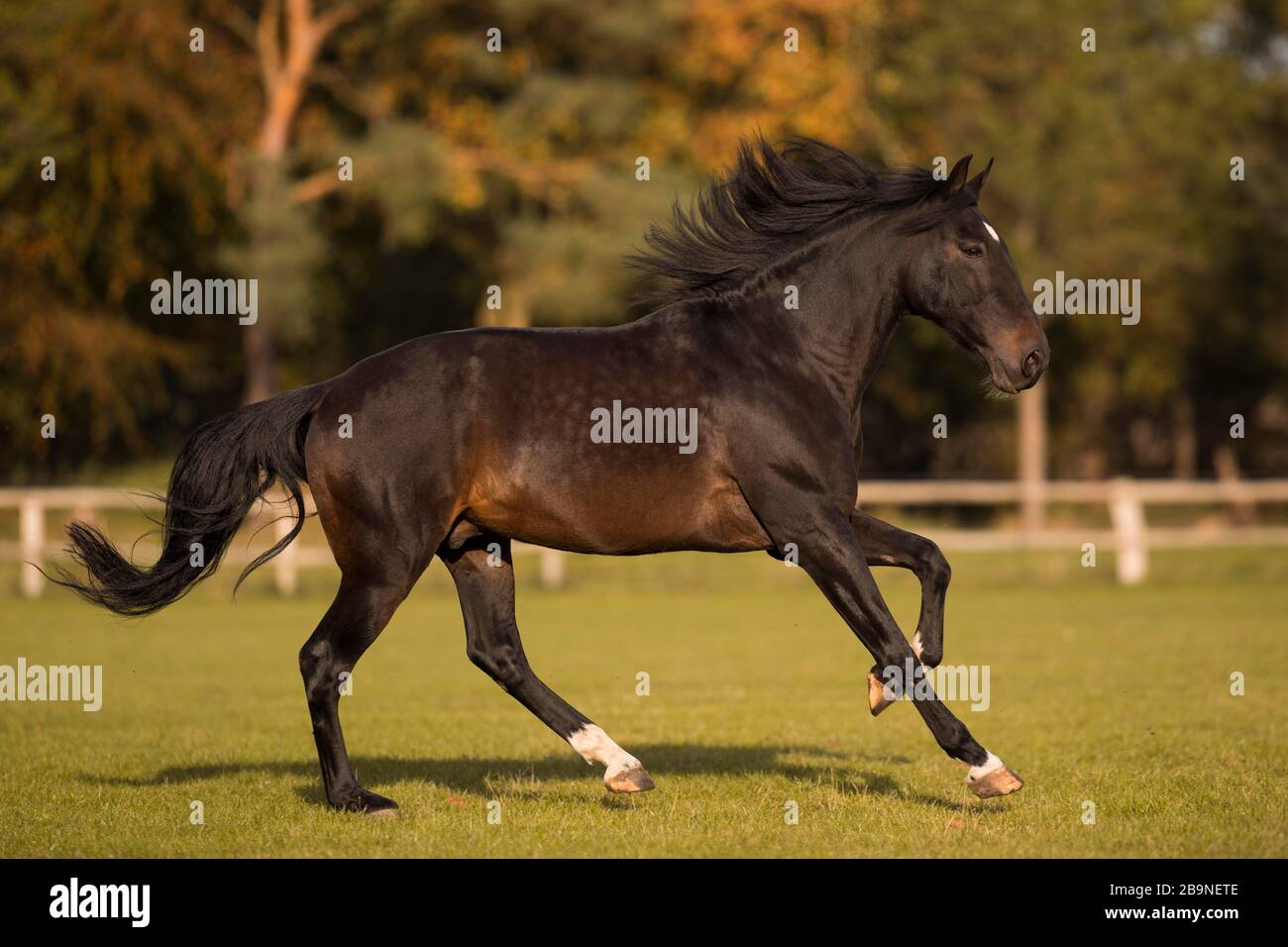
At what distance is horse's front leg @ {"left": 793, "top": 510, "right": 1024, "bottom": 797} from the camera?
6402mm

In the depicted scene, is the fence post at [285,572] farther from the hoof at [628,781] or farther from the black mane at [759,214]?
the hoof at [628,781]

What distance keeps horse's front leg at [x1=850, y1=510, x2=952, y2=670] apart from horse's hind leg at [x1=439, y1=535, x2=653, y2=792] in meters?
1.40

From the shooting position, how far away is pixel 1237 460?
153ft

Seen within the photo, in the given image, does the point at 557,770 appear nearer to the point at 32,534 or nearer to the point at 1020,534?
the point at 32,534

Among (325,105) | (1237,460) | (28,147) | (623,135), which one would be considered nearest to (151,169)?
(28,147)

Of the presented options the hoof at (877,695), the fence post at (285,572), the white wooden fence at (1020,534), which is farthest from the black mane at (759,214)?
the fence post at (285,572)

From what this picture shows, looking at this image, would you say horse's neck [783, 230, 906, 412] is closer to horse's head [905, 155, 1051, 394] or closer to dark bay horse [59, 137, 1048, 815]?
dark bay horse [59, 137, 1048, 815]

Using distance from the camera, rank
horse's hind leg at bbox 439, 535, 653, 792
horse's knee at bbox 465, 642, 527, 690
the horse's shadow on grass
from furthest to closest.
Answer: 1. the horse's shadow on grass
2. horse's knee at bbox 465, 642, 527, 690
3. horse's hind leg at bbox 439, 535, 653, 792

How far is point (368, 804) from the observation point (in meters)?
6.77

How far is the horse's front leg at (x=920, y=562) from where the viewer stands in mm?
6648

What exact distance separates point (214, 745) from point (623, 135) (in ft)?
73.0

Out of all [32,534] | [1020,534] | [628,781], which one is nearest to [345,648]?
[628,781]

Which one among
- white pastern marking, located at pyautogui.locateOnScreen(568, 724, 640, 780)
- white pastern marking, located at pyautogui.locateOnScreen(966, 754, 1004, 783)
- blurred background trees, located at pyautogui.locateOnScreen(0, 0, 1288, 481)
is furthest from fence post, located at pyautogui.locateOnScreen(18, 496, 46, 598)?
white pastern marking, located at pyautogui.locateOnScreen(966, 754, 1004, 783)

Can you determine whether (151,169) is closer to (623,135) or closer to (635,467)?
(623,135)
